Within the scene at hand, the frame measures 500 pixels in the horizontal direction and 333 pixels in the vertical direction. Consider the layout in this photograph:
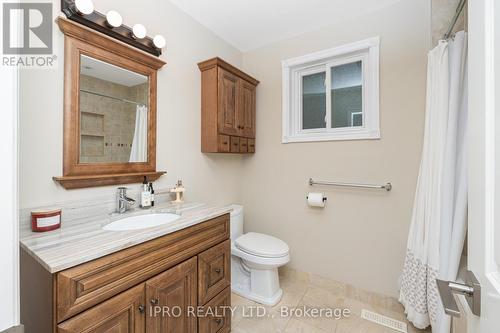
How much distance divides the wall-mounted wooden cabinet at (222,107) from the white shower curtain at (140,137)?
21.6 inches

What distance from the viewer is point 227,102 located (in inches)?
81.1

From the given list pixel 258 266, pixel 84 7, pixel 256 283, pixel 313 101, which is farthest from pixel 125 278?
pixel 313 101

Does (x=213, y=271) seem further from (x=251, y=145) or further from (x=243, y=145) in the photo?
(x=251, y=145)

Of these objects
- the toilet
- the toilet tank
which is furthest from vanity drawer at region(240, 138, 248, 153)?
the toilet

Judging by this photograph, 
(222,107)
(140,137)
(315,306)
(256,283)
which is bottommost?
(315,306)

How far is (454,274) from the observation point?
49.9 inches

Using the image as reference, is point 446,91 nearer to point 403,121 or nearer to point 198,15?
point 403,121

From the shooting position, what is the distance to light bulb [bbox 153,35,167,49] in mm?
1593

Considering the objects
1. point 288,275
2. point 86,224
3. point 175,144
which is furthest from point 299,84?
point 86,224

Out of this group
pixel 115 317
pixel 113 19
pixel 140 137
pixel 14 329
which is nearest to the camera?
pixel 14 329

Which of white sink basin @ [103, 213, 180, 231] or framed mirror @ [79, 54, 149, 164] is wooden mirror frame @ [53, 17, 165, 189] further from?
white sink basin @ [103, 213, 180, 231]

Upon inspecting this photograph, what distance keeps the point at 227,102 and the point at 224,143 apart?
392 millimetres

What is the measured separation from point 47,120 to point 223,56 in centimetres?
170

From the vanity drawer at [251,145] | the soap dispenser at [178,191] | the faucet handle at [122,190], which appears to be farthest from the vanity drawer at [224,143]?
the faucet handle at [122,190]
